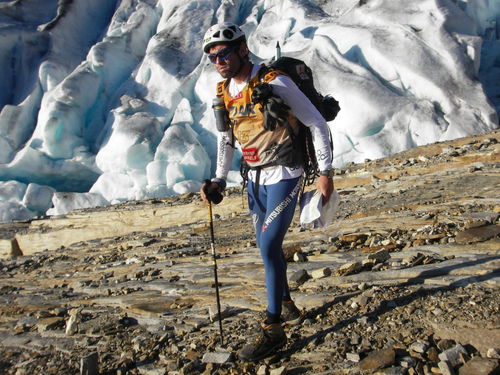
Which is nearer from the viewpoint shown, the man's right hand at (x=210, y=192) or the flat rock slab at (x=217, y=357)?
the flat rock slab at (x=217, y=357)

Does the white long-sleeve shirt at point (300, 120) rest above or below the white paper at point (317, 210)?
above

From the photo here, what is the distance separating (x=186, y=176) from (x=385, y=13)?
11.6 m

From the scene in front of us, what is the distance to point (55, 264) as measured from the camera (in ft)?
31.9

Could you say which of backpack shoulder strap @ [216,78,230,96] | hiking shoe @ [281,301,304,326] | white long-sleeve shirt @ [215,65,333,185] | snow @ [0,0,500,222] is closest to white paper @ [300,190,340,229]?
white long-sleeve shirt @ [215,65,333,185]

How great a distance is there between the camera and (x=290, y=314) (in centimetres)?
371

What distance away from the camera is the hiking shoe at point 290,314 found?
3.70 metres

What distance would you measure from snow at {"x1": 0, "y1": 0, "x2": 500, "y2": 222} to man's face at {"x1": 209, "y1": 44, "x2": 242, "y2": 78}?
1493cm

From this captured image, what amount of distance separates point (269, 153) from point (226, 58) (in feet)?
2.52

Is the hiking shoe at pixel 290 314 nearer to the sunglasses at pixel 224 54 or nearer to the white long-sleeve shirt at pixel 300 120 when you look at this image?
the white long-sleeve shirt at pixel 300 120

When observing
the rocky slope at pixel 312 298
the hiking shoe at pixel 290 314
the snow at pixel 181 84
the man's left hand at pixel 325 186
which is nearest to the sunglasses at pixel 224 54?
the man's left hand at pixel 325 186

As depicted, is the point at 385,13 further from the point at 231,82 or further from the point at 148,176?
the point at 231,82

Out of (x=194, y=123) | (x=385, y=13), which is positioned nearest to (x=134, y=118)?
(x=194, y=123)

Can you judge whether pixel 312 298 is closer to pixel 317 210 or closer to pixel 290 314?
pixel 290 314

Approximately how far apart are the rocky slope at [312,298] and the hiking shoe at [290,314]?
9 cm
